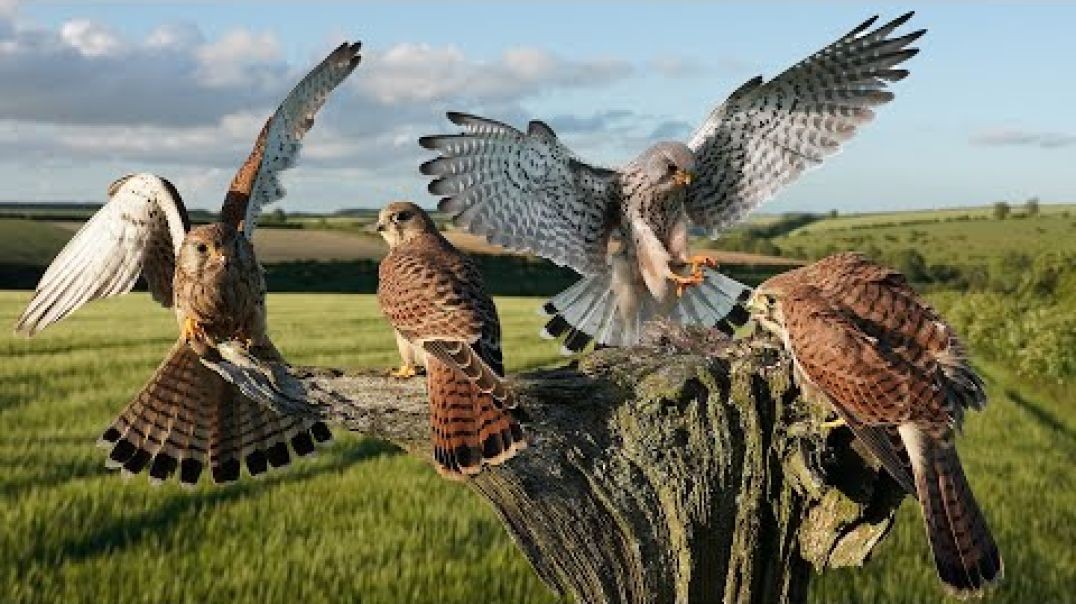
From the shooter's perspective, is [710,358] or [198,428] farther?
[198,428]

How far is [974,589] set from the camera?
3688mm

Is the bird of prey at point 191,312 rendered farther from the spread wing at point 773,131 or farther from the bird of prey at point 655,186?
the spread wing at point 773,131

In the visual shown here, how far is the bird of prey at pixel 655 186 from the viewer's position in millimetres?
5824

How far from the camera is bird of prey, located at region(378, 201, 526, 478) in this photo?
11.5ft

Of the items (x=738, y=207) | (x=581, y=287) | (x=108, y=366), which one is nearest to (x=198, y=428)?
(x=581, y=287)

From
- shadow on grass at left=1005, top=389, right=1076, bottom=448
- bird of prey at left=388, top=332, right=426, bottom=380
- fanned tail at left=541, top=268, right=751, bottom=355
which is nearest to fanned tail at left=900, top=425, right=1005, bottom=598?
bird of prey at left=388, top=332, right=426, bottom=380

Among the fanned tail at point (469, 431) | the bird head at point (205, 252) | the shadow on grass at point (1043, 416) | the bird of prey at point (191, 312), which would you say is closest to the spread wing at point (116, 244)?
the bird of prey at point (191, 312)

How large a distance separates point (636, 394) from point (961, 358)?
49.4 inches

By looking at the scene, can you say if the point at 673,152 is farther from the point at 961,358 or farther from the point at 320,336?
the point at 320,336

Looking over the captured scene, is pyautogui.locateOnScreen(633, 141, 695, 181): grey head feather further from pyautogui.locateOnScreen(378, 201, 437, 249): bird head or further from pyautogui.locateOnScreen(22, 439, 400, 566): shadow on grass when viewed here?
pyautogui.locateOnScreen(22, 439, 400, 566): shadow on grass

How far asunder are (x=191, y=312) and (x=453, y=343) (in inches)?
54.9

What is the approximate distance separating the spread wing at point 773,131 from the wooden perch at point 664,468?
2686 millimetres

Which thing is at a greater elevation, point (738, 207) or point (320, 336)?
point (738, 207)

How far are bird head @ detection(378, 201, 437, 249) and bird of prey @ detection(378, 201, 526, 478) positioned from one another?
4.3 inches
